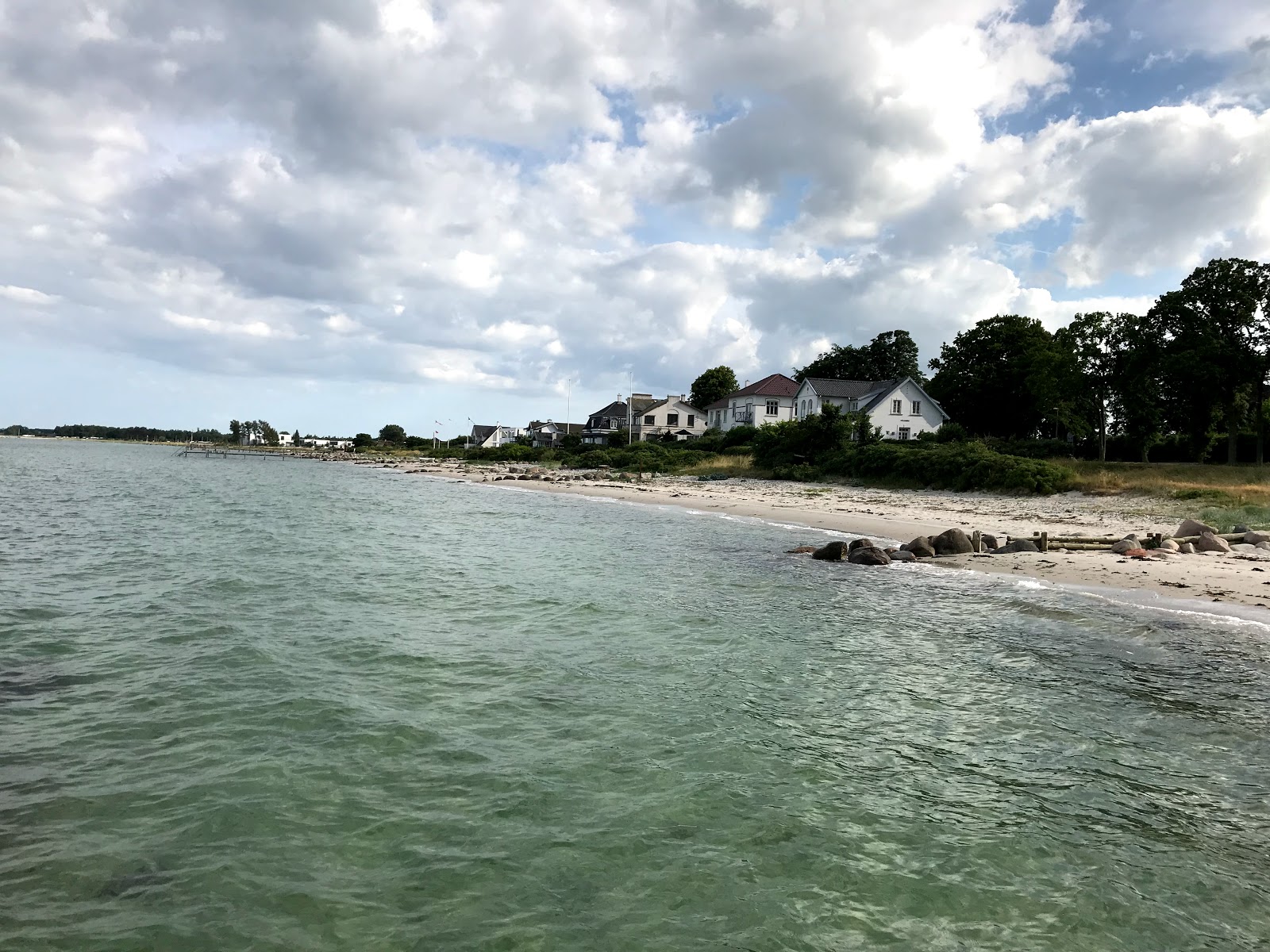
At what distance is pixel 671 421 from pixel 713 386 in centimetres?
1325

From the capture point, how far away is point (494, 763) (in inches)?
308

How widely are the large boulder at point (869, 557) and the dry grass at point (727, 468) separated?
119 ft

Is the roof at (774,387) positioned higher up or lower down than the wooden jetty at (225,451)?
higher up

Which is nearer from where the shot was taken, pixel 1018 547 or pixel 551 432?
pixel 1018 547

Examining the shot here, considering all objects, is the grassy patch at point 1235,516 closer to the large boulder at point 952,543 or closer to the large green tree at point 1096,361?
the large boulder at point 952,543

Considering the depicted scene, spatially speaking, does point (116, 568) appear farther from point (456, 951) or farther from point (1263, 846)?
point (1263, 846)

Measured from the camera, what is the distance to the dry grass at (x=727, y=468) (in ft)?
201

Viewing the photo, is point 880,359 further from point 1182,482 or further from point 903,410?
A: point 1182,482

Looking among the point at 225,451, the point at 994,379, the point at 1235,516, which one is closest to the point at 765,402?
the point at 994,379

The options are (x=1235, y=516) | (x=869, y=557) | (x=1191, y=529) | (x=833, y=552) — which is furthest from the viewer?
(x=1235, y=516)

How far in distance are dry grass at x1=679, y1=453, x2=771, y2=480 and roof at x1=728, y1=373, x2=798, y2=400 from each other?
876 inches

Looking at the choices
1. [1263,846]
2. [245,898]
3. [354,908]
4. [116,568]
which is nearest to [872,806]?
[1263,846]

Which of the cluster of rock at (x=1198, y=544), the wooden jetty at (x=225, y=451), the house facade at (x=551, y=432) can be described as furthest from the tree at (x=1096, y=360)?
the wooden jetty at (x=225, y=451)

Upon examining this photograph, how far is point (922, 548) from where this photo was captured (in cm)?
2336
